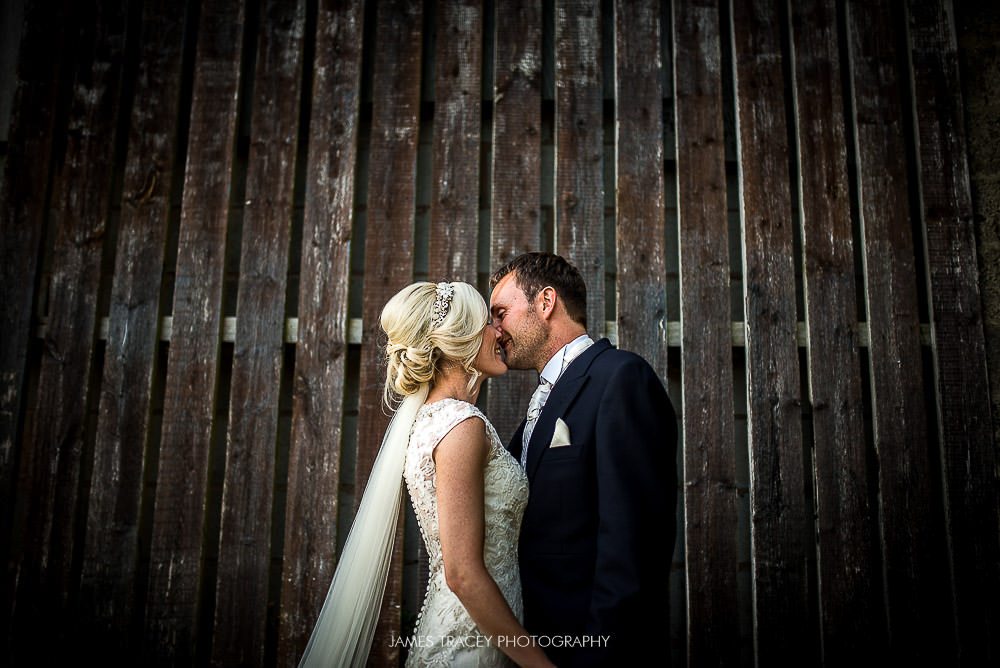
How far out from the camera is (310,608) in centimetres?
290

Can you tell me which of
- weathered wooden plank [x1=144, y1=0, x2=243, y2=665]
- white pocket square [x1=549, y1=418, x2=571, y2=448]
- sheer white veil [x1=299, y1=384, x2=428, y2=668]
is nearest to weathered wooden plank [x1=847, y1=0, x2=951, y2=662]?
white pocket square [x1=549, y1=418, x2=571, y2=448]

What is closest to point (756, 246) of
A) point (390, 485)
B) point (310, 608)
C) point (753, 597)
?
point (753, 597)

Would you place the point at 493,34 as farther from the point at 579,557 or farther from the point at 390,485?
the point at 579,557

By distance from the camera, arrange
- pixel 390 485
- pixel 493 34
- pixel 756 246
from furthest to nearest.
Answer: pixel 493 34, pixel 756 246, pixel 390 485

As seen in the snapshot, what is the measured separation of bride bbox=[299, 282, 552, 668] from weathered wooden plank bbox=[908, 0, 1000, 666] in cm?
210

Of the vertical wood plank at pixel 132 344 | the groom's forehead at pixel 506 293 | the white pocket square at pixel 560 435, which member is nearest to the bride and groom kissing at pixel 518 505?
the white pocket square at pixel 560 435

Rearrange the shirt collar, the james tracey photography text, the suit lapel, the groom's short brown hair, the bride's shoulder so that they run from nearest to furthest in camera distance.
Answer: the james tracey photography text → the bride's shoulder → the suit lapel → the shirt collar → the groom's short brown hair

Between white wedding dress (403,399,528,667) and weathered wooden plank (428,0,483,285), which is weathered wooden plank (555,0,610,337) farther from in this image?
white wedding dress (403,399,528,667)

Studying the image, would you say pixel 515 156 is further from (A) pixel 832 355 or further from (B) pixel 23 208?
(B) pixel 23 208

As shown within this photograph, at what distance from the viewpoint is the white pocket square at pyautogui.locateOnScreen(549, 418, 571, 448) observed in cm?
219

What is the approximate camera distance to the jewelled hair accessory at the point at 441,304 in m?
2.30

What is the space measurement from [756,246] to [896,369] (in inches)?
33.5

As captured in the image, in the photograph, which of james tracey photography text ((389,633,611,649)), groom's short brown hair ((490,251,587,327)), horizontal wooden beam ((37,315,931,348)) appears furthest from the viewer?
horizontal wooden beam ((37,315,931,348))

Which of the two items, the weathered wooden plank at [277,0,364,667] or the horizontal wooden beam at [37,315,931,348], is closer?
the weathered wooden plank at [277,0,364,667]
